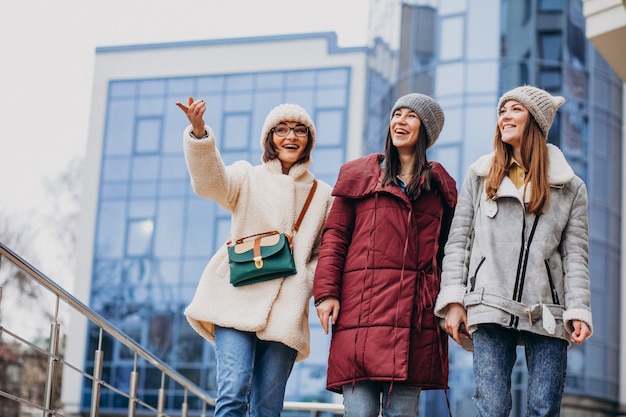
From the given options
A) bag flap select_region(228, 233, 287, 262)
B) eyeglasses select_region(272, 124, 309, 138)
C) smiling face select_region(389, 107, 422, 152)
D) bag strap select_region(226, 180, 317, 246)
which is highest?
eyeglasses select_region(272, 124, 309, 138)

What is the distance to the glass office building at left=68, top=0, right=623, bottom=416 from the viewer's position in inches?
964

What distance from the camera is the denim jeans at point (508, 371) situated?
4293mm

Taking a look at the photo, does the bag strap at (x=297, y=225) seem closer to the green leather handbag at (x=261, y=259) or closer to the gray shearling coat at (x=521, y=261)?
the green leather handbag at (x=261, y=259)

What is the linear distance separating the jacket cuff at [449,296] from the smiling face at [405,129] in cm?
76

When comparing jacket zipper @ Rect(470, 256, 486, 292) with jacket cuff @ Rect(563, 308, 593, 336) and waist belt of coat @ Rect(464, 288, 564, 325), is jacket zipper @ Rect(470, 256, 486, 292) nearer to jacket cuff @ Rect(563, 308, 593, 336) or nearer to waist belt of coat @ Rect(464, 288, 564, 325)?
waist belt of coat @ Rect(464, 288, 564, 325)

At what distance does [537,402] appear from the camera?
430 centimetres

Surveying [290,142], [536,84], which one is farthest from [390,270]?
[536,84]

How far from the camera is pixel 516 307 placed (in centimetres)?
431

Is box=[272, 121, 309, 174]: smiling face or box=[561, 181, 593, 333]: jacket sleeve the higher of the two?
box=[272, 121, 309, 174]: smiling face

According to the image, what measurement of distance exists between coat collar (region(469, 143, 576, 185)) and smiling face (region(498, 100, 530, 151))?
135 mm

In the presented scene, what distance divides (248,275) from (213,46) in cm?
3274

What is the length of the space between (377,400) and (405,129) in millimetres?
1263

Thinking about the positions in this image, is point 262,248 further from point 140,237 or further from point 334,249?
point 140,237

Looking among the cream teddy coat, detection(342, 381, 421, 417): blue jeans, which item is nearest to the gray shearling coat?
detection(342, 381, 421, 417): blue jeans
